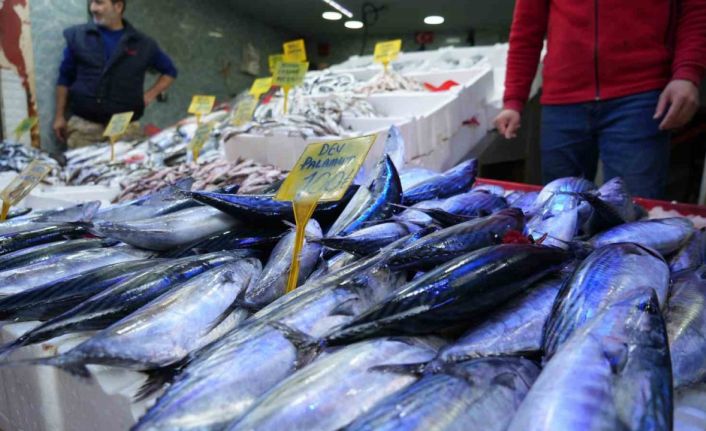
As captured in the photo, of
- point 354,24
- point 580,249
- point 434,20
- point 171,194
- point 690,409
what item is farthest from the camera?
point 354,24

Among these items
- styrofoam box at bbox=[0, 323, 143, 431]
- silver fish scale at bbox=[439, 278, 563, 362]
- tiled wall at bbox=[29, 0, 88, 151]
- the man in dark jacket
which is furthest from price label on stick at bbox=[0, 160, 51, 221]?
tiled wall at bbox=[29, 0, 88, 151]

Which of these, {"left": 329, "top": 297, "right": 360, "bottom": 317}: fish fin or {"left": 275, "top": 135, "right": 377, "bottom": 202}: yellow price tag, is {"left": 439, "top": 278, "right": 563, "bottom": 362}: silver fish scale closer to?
{"left": 329, "top": 297, "right": 360, "bottom": 317}: fish fin

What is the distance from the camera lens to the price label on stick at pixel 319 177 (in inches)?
44.9

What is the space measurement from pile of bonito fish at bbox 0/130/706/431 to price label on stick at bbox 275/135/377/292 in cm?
7

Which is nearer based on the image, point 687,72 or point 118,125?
point 687,72

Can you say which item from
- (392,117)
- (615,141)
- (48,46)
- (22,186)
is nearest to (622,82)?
(615,141)

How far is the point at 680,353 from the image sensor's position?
2.53ft

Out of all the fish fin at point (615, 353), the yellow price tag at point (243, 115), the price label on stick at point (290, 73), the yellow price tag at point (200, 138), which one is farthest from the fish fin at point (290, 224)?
the price label on stick at point (290, 73)

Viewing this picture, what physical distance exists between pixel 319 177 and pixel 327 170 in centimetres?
3

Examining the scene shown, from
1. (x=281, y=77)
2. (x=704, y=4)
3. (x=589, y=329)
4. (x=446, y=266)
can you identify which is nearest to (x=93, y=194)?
(x=281, y=77)

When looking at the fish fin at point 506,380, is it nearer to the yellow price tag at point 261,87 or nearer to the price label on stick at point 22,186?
the price label on stick at point 22,186

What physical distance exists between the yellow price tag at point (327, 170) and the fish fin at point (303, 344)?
15.4 inches

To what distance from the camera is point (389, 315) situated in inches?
32.1

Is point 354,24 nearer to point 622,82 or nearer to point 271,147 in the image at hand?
point 271,147
